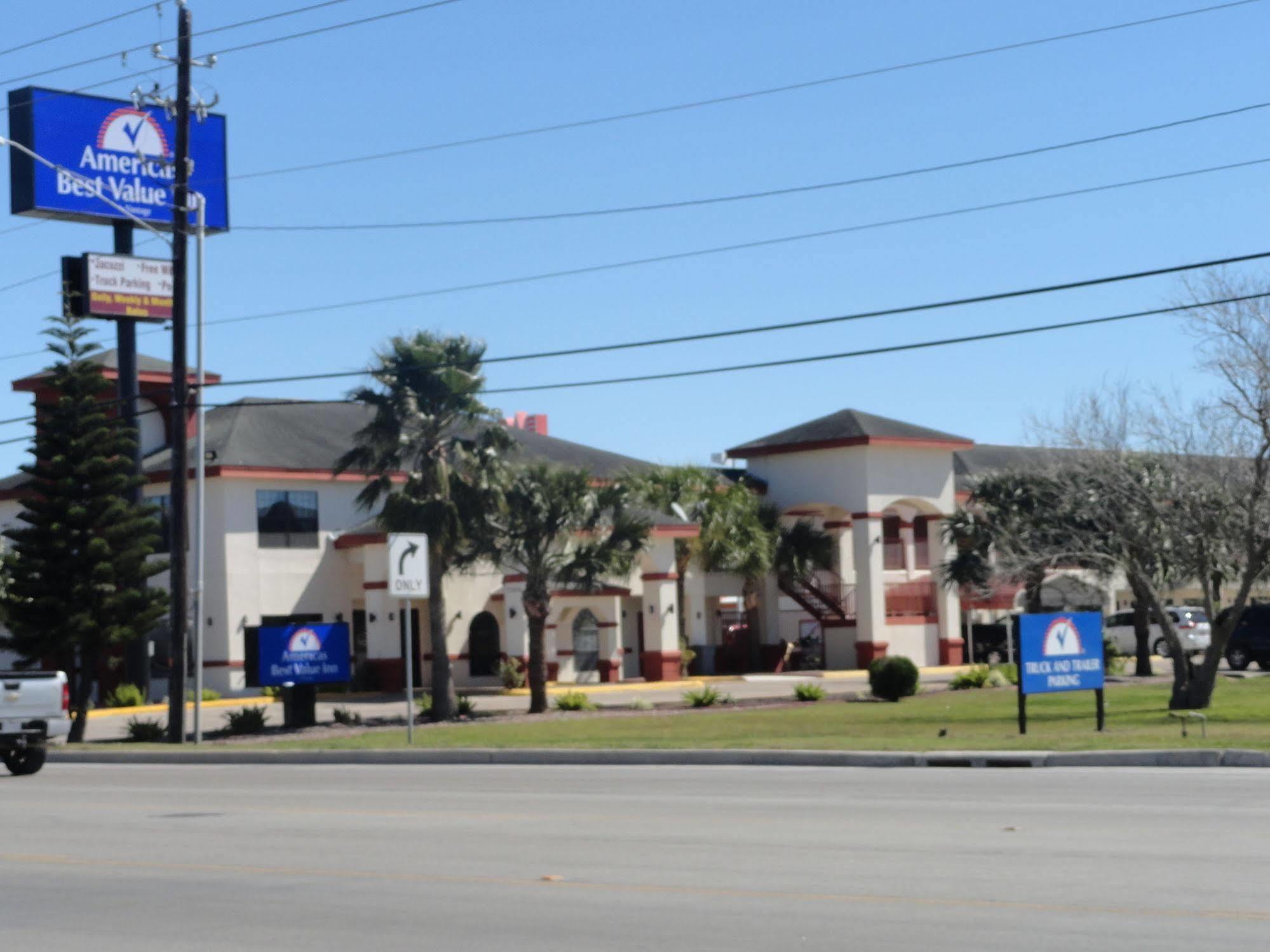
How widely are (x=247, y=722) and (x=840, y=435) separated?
2505 centimetres

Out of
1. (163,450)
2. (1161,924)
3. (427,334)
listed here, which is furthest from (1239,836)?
(163,450)

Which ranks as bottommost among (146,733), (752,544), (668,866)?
(668,866)

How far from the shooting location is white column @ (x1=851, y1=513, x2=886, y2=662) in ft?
176

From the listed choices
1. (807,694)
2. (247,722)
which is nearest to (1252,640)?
(807,694)

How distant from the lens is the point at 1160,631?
55.8 meters

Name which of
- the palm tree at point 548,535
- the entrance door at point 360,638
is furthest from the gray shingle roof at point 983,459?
the palm tree at point 548,535

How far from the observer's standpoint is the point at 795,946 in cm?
838

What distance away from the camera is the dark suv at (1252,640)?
48.8 metres

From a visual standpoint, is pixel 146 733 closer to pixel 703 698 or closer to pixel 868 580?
pixel 703 698

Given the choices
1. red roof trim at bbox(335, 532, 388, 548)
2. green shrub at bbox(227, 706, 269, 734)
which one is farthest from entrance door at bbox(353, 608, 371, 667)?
green shrub at bbox(227, 706, 269, 734)

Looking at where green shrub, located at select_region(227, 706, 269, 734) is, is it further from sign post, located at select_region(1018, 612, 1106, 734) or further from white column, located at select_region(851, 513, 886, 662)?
white column, located at select_region(851, 513, 886, 662)

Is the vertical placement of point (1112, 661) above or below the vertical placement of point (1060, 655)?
below

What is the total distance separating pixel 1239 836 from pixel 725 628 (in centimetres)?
4558

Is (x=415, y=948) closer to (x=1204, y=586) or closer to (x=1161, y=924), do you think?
(x=1161, y=924)
